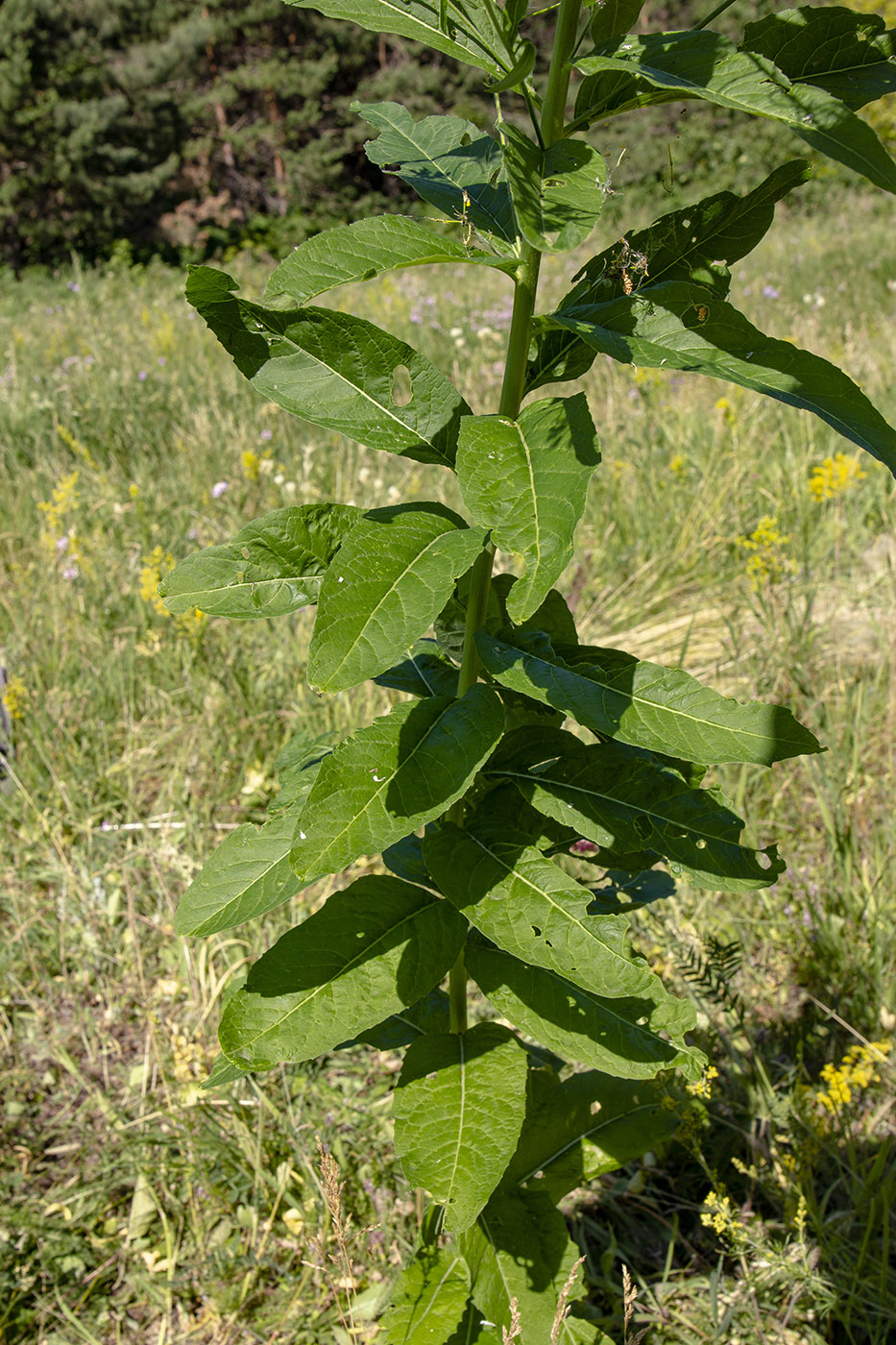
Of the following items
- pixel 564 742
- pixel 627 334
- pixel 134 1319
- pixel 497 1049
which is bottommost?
pixel 134 1319

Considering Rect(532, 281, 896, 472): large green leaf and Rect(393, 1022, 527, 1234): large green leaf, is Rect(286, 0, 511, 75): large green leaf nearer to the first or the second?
Rect(532, 281, 896, 472): large green leaf

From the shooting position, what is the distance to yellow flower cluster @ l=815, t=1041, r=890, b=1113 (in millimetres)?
→ 1767

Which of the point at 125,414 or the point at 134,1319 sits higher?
the point at 125,414

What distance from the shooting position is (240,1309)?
1.73 meters

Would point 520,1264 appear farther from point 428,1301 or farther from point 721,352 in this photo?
point 721,352

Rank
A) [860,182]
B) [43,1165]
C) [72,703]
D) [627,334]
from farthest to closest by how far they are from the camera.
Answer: [860,182]
[72,703]
[43,1165]
[627,334]

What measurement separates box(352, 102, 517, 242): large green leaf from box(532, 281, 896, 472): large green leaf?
21 centimetres

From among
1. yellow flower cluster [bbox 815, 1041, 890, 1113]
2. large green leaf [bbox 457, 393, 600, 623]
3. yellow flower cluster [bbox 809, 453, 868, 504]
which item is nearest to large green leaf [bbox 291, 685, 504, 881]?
large green leaf [bbox 457, 393, 600, 623]

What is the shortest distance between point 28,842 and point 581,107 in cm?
249

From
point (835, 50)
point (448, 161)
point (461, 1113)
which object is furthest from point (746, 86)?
point (461, 1113)

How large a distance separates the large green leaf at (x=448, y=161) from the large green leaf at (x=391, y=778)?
0.56 meters

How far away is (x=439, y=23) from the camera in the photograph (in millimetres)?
954

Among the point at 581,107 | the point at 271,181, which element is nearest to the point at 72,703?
the point at 581,107

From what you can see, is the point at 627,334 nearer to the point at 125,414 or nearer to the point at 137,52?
the point at 125,414
